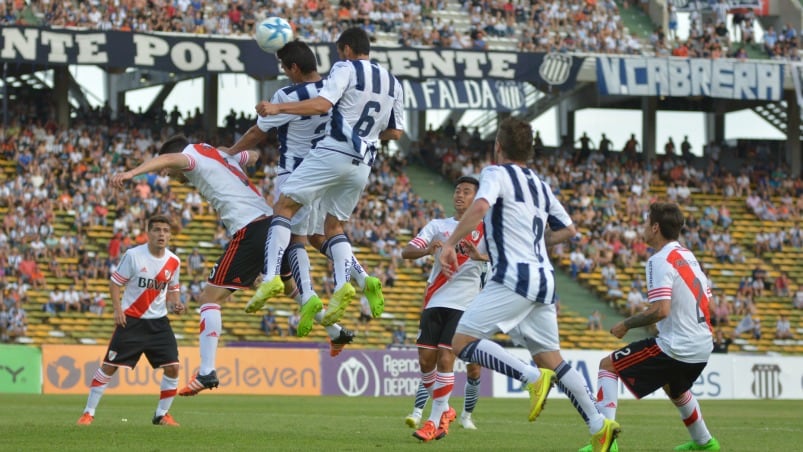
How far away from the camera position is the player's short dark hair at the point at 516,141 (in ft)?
37.6

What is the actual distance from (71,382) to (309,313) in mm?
16156

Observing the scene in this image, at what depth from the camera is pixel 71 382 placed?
92.2 ft

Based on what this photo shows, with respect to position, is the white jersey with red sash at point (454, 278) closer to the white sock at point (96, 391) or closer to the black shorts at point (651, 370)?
the black shorts at point (651, 370)

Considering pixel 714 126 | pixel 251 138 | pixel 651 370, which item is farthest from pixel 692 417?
pixel 714 126

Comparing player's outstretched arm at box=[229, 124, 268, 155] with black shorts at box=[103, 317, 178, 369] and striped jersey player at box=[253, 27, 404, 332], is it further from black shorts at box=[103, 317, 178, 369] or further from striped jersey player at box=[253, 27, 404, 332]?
black shorts at box=[103, 317, 178, 369]

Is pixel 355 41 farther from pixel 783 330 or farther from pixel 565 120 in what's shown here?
pixel 565 120

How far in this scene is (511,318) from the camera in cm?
1123

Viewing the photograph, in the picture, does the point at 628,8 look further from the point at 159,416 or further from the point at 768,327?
the point at 159,416

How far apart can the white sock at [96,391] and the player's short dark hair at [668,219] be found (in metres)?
6.84

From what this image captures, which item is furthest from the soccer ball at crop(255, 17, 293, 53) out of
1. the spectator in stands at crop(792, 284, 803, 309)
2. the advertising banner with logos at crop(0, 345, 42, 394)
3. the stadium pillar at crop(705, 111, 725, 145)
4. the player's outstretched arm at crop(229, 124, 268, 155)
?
the stadium pillar at crop(705, 111, 725, 145)

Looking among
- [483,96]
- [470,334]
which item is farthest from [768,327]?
[470,334]

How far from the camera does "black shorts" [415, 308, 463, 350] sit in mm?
15742

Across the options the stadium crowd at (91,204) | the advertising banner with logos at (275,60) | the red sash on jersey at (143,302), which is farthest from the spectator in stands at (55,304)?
the red sash on jersey at (143,302)

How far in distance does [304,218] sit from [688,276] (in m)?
3.72
